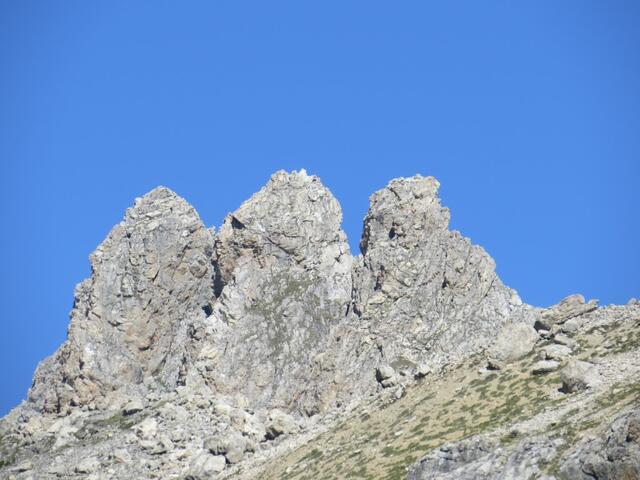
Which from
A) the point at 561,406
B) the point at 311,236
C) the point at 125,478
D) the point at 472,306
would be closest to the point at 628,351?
the point at 561,406

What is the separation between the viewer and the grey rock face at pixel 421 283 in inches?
6073

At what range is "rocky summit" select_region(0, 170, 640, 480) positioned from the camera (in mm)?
76750

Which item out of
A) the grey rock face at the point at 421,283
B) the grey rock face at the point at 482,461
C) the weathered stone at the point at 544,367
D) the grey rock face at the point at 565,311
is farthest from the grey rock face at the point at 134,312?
the grey rock face at the point at 482,461

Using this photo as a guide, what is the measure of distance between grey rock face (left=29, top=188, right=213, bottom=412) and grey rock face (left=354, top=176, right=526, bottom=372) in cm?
3904

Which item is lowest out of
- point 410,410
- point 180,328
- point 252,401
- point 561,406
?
point 561,406

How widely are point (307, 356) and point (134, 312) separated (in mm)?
43605

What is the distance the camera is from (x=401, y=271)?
163000 millimetres

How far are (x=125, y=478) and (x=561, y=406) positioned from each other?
72.4m

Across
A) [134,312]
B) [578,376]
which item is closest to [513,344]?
[578,376]

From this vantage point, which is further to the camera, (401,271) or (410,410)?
(401,271)

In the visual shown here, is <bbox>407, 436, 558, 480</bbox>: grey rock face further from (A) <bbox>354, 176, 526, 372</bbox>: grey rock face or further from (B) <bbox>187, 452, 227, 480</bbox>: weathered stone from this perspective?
(A) <bbox>354, 176, 526, 372</bbox>: grey rock face

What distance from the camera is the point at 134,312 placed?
615 ft

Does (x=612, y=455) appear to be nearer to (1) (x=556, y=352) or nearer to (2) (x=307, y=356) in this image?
(1) (x=556, y=352)

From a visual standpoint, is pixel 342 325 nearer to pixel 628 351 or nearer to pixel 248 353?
pixel 248 353
